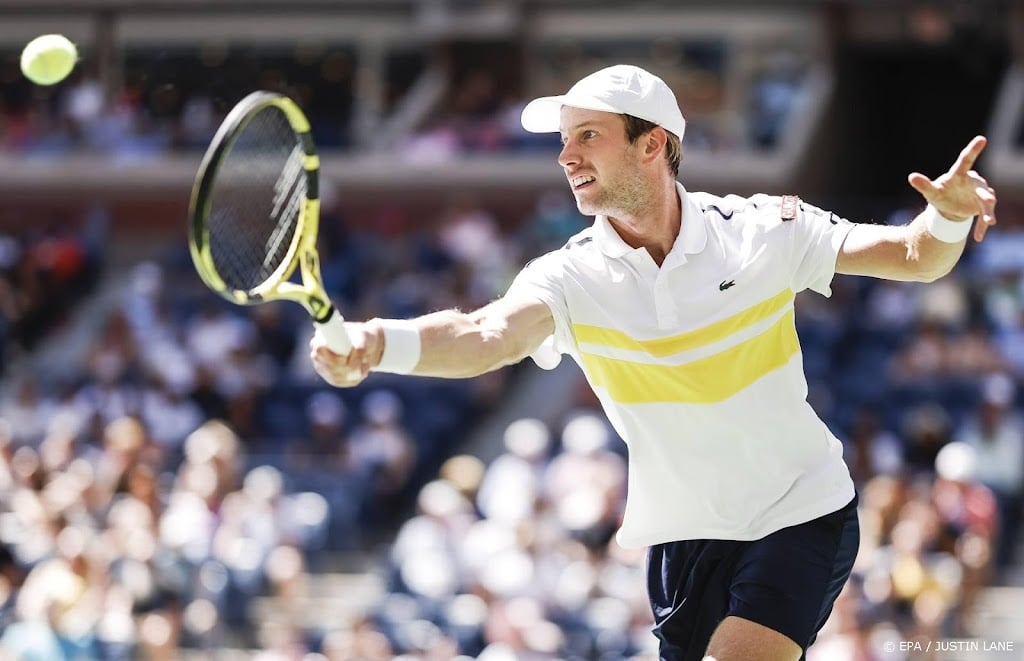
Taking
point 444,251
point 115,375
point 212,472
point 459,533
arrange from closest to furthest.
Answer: point 459,533, point 212,472, point 115,375, point 444,251

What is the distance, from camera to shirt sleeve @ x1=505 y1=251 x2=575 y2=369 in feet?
15.9

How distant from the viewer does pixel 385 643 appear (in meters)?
10.8

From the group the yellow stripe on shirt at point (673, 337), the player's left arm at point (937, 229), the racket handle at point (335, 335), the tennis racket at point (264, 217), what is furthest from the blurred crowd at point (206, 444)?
the racket handle at point (335, 335)

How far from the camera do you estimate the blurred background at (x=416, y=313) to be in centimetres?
1099

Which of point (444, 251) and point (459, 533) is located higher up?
point (444, 251)

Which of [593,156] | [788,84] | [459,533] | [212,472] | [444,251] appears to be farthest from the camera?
[788,84]

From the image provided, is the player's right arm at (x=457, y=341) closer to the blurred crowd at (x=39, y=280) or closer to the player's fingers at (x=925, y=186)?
the player's fingers at (x=925, y=186)

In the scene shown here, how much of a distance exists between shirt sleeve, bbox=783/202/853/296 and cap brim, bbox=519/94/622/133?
666 mm

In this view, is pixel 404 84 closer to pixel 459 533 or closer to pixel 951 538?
pixel 459 533

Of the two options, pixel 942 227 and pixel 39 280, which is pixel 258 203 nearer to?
pixel 942 227

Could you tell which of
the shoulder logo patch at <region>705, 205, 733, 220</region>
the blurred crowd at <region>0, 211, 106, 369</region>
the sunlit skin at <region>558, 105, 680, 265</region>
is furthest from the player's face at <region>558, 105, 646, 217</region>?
the blurred crowd at <region>0, 211, 106, 369</region>

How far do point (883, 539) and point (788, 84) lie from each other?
29.2 ft

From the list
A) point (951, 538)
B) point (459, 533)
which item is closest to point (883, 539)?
point (951, 538)

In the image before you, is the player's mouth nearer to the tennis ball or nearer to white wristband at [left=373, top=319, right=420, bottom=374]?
white wristband at [left=373, top=319, right=420, bottom=374]
